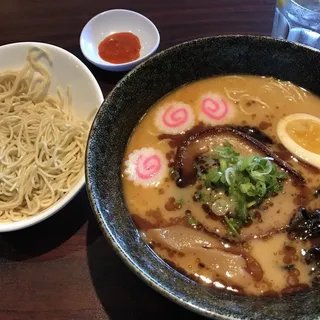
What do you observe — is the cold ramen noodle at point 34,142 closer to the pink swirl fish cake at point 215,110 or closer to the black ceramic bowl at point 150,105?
the black ceramic bowl at point 150,105

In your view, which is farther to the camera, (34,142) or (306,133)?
(34,142)

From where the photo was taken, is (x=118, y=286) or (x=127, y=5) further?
(x=127, y=5)

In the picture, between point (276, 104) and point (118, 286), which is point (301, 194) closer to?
point (276, 104)

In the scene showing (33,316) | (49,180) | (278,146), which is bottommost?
(33,316)

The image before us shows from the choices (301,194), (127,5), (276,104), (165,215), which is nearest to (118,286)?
(165,215)

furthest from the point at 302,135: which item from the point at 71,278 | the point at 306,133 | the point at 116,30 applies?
the point at 116,30

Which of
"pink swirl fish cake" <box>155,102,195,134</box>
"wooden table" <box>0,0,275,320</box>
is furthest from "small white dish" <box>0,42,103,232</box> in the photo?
"pink swirl fish cake" <box>155,102,195,134</box>

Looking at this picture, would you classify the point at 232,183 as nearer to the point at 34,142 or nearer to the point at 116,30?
the point at 34,142
